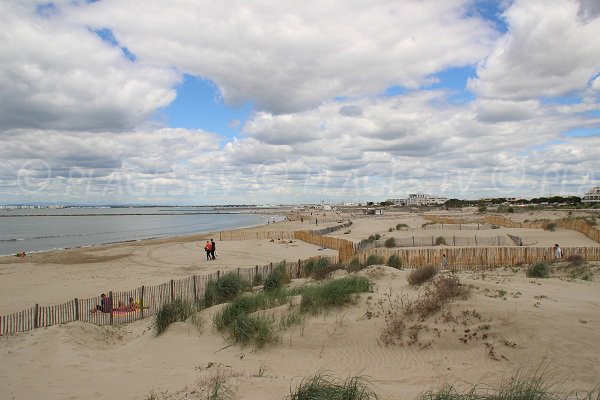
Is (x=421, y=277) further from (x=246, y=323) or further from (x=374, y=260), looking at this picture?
(x=374, y=260)

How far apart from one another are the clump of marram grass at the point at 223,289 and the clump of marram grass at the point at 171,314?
8.06ft

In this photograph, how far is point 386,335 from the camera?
11344 millimetres

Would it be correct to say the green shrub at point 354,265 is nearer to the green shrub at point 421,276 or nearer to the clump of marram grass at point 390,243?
the green shrub at point 421,276

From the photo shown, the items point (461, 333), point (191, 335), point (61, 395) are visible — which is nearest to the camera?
point (61, 395)

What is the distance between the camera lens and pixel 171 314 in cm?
1408

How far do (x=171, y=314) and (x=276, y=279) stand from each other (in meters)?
6.38

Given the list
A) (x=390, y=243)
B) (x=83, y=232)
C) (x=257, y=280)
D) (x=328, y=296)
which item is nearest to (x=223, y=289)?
(x=257, y=280)

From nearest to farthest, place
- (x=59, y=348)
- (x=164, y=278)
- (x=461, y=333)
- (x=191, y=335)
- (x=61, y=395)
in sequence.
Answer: (x=61, y=395)
(x=461, y=333)
(x=59, y=348)
(x=191, y=335)
(x=164, y=278)

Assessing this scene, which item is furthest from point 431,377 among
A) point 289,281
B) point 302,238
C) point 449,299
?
point 302,238

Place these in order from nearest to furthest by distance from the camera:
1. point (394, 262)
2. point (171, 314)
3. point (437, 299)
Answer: point (437, 299) → point (171, 314) → point (394, 262)

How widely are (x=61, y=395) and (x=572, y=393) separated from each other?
378 inches

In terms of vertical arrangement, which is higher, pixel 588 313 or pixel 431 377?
pixel 588 313

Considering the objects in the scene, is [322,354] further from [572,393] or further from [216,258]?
[216,258]

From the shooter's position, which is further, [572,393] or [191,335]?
[191,335]
